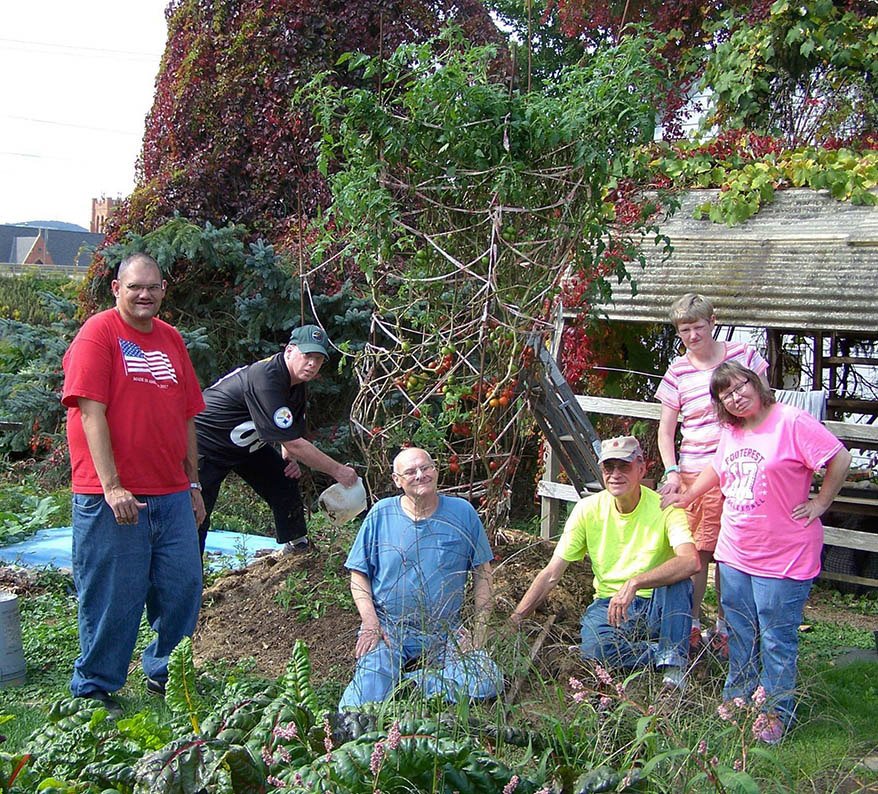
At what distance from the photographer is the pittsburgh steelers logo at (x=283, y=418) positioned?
16.8 ft

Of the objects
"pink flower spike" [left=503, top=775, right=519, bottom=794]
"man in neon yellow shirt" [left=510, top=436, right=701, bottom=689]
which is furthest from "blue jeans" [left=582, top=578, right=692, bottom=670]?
"pink flower spike" [left=503, top=775, right=519, bottom=794]

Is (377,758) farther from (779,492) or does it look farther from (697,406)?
(697,406)

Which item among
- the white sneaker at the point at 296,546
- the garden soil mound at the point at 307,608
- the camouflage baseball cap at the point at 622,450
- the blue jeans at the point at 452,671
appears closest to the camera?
the blue jeans at the point at 452,671

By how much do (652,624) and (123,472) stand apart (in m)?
2.30

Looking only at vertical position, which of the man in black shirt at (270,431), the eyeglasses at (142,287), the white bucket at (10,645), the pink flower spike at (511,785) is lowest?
the white bucket at (10,645)

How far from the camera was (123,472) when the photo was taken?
13.3 feet

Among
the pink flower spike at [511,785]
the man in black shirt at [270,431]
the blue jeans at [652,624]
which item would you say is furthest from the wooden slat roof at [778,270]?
the pink flower spike at [511,785]

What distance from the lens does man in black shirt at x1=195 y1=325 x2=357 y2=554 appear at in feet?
16.9

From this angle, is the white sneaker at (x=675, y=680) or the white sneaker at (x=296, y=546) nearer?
the white sneaker at (x=675, y=680)

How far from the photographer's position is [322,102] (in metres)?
5.10

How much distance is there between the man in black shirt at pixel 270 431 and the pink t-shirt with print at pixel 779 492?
2.13m

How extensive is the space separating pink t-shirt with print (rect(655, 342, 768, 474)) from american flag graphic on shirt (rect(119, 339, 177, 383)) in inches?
96.0

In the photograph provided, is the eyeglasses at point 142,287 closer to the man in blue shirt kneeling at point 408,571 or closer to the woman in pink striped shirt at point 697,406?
the man in blue shirt kneeling at point 408,571

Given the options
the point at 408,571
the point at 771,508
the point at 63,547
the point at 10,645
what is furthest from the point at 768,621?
the point at 63,547
